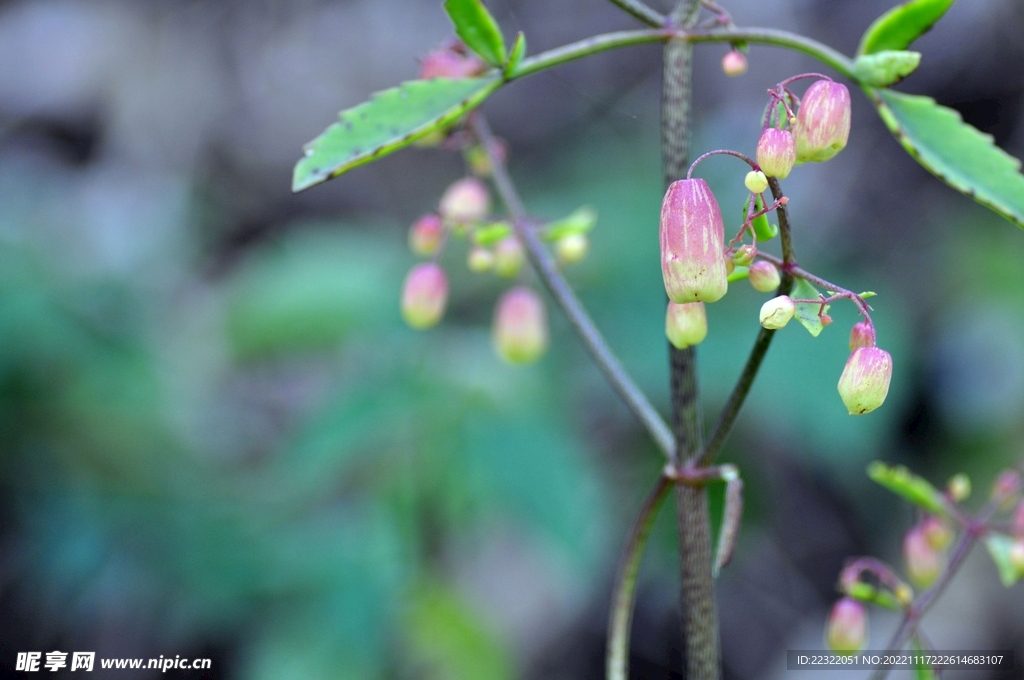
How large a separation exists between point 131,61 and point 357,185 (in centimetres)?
84

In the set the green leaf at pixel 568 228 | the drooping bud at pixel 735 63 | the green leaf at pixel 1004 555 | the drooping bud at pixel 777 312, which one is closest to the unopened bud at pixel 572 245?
the green leaf at pixel 568 228

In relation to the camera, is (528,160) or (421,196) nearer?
(528,160)

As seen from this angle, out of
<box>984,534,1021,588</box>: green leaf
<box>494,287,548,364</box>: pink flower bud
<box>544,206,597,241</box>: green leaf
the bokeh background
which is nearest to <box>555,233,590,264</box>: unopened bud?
<box>544,206,597,241</box>: green leaf

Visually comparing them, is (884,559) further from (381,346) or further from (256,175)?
(256,175)

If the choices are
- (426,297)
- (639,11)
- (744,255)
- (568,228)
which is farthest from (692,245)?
(426,297)

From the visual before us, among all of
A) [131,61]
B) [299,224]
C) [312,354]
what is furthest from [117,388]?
[131,61]

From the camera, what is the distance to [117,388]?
167 cm

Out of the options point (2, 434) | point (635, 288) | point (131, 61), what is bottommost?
point (2, 434)

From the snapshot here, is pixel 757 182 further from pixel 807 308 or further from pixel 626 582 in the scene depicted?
pixel 626 582

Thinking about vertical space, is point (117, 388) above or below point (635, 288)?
below

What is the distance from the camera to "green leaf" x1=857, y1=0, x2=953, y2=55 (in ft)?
1.54

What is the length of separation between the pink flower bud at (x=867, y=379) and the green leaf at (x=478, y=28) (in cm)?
27

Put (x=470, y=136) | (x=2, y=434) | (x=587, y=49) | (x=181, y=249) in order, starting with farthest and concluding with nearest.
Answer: (x=181, y=249), (x=2, y=434), (x=470, y=136), (x=587, y=49)

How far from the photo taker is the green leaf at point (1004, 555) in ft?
2.09
